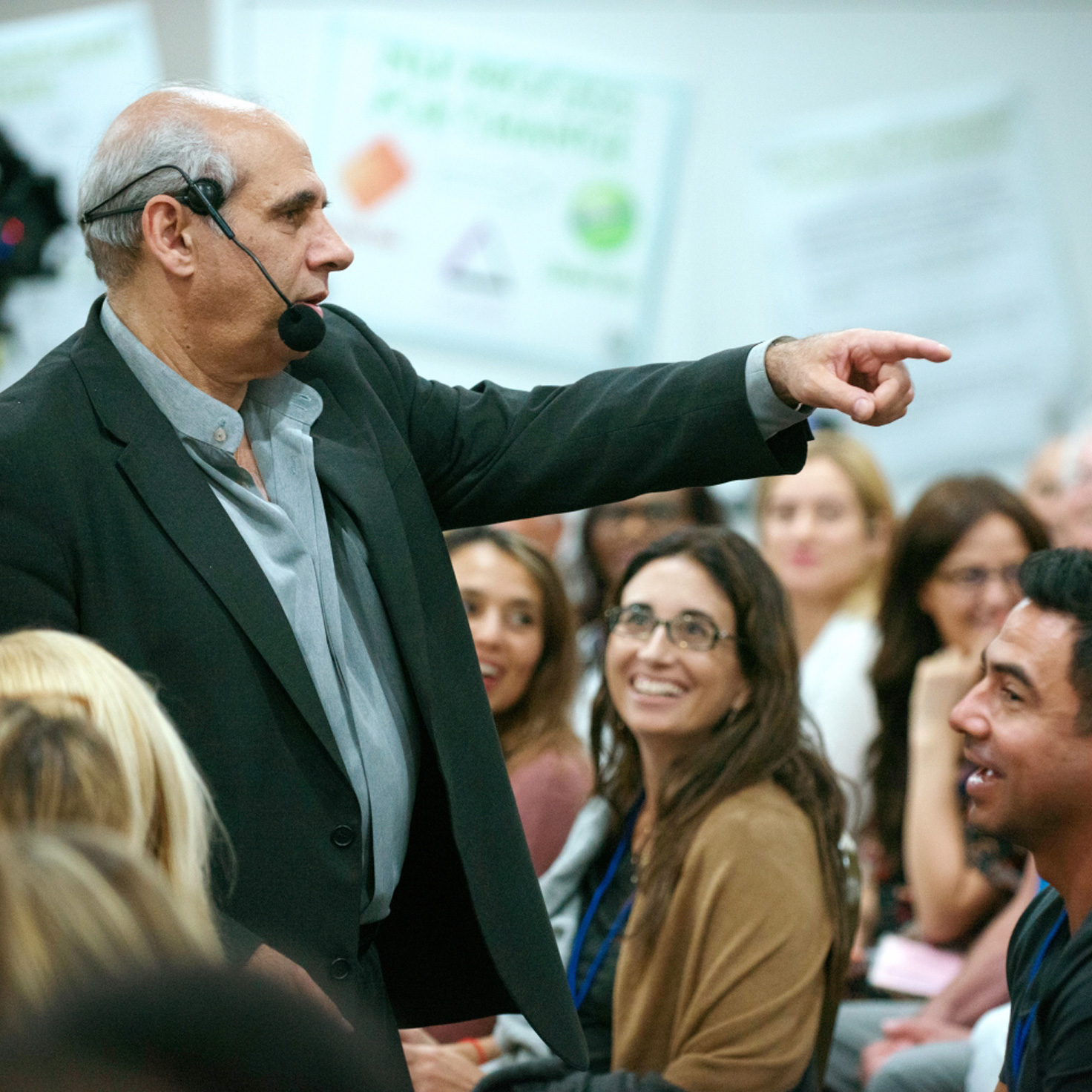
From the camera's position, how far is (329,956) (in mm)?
1304

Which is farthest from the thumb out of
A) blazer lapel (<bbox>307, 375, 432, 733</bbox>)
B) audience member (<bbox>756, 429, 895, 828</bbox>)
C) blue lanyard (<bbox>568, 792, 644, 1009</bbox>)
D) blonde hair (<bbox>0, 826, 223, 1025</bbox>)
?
audience member (<bbox>756, 429, 895, 828</bbox>)

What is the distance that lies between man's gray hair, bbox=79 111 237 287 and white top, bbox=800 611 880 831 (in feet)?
6.17

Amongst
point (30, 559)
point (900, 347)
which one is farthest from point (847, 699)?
point (30, 559)

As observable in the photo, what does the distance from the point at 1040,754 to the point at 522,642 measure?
44.4 inches

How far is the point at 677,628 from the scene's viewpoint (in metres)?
2.17

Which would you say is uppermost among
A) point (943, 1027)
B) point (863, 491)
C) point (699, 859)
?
point (863, 491)

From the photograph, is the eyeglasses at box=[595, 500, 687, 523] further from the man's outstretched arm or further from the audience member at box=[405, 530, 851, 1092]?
the man's outstretched arm

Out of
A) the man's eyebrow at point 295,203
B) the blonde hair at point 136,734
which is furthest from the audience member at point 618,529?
the blonde hair at point 136,734

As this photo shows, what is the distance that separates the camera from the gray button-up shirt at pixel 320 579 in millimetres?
1322

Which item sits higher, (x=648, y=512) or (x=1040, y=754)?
(x=648, y=512)

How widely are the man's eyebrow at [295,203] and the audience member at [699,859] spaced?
992mm

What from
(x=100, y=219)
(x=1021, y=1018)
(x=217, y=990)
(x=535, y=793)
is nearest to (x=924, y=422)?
(x=535, y=793)

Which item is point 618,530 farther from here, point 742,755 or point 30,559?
point 30,559

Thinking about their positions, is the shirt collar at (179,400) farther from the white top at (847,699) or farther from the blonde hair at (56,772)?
the white top at (847,699)
